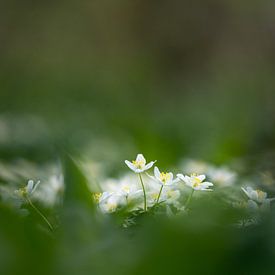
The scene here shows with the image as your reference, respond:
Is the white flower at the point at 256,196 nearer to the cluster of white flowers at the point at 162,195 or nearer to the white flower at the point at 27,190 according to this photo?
the cluster of white flowers at the point at 162,195

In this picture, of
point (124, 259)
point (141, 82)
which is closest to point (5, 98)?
point (141, 82)

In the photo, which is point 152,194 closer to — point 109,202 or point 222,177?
point 109,202

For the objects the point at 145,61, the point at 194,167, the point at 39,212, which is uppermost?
the point at 145,61

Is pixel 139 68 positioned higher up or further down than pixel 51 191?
higher up

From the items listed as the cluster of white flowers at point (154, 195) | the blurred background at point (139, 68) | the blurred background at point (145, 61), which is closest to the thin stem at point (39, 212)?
the cluster of white flowers at point (154, 195)

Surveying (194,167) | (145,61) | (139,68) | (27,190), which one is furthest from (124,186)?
(145,61)

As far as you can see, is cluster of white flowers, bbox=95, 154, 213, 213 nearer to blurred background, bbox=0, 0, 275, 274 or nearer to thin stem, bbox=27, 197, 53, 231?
thin stem, bbox=27, 197, 53, 231

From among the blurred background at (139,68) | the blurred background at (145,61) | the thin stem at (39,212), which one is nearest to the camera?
the thin stem at (39,212)

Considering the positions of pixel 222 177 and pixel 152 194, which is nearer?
pixel 152 194

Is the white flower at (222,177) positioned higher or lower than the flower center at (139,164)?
higher
